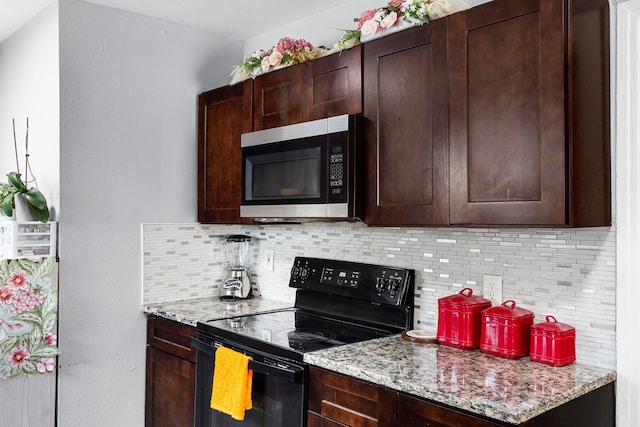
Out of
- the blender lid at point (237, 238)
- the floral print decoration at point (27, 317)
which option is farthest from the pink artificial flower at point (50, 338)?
the blender lid at point (237, 238)

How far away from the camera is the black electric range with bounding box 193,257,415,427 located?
80.7 inches

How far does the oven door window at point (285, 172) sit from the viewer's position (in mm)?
2314

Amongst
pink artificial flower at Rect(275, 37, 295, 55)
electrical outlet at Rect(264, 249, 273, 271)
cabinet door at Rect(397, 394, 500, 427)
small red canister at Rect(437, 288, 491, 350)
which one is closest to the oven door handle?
cabinet door at Rect(397, 394, 500, 427)

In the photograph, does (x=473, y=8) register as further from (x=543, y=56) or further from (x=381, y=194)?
(x=381, y=194)

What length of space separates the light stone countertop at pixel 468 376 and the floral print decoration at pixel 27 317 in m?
1.38

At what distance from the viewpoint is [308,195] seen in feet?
7.72

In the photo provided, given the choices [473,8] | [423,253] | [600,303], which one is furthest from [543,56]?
[423,253]

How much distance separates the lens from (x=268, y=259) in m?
3.16

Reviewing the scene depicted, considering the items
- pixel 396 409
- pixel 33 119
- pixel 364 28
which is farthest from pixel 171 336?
pixel 364 28

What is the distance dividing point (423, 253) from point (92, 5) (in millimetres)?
2046

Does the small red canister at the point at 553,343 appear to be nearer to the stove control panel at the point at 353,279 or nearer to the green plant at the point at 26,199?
the stove control panel at the point at 353,279

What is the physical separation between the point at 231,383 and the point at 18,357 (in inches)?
41.7

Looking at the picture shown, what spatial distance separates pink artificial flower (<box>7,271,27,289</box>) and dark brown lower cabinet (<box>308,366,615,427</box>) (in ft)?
4.78

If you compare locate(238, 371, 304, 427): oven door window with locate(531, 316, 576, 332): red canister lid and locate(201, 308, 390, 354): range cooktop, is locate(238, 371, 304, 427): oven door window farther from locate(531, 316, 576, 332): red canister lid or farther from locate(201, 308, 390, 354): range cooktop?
locate(531, 316, 576, 332): red canister lid
